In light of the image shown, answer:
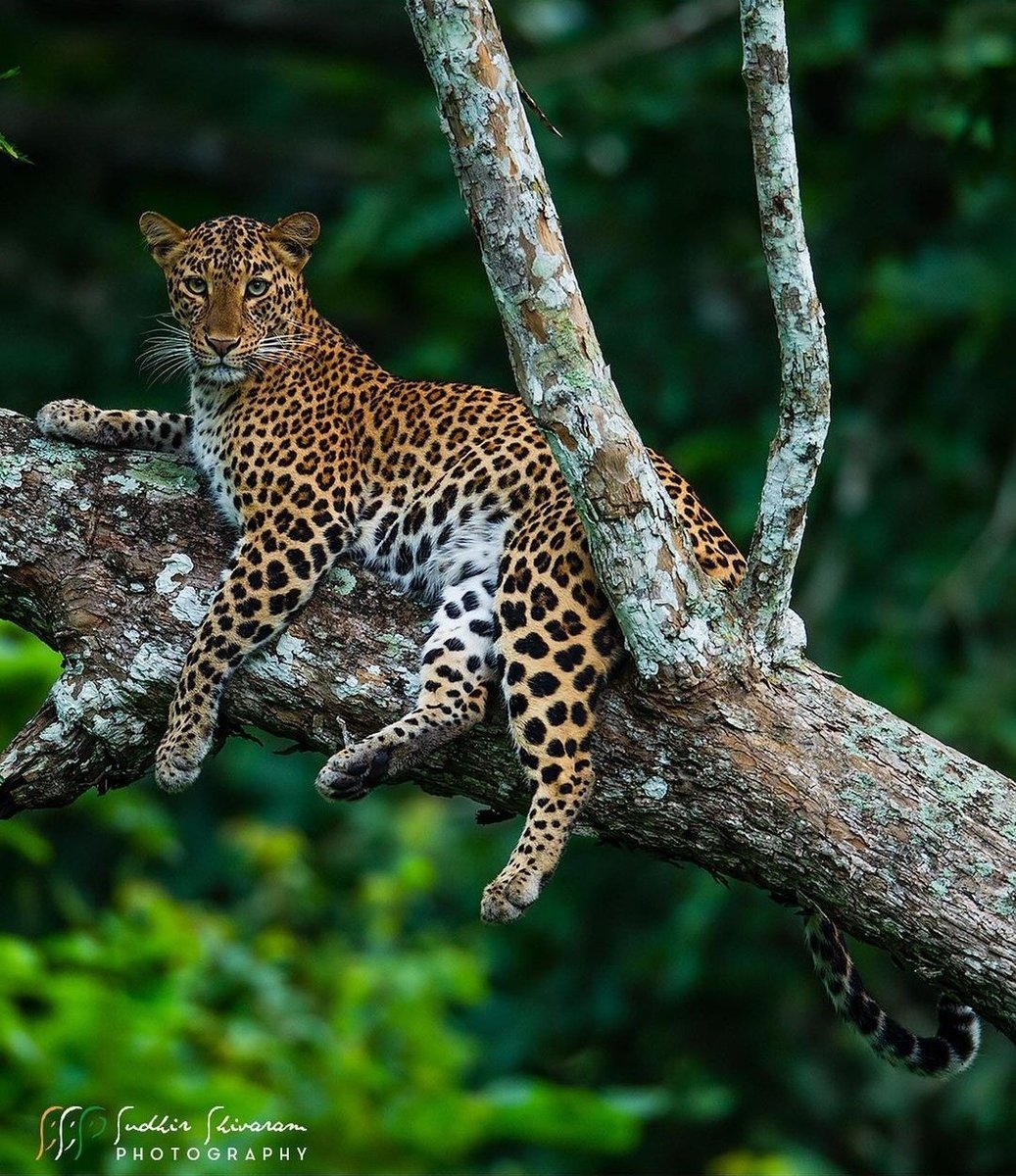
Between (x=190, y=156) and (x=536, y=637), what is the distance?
13.3 meters

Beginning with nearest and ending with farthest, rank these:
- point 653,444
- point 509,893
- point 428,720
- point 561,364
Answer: point 561,364 < point 428,720 < point 509,893 < point 653,444

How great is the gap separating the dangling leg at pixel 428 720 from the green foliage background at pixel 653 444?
12.1 feet

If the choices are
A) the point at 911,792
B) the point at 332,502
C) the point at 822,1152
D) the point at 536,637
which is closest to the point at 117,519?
the point at 332,502

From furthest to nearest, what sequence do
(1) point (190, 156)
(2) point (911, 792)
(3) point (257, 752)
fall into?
(1) point (190, 156), (3) point (257, 752), (2) point (911, 792)

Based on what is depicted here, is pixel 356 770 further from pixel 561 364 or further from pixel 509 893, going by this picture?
pixel 561 364

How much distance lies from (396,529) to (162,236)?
160cm

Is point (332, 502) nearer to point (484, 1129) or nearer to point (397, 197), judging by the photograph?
point (484, 1129)

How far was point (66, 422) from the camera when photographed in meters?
7.17

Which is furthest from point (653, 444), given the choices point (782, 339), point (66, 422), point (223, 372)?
point (782, 339)

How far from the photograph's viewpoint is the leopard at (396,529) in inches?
252

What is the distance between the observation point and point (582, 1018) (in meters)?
15.5
